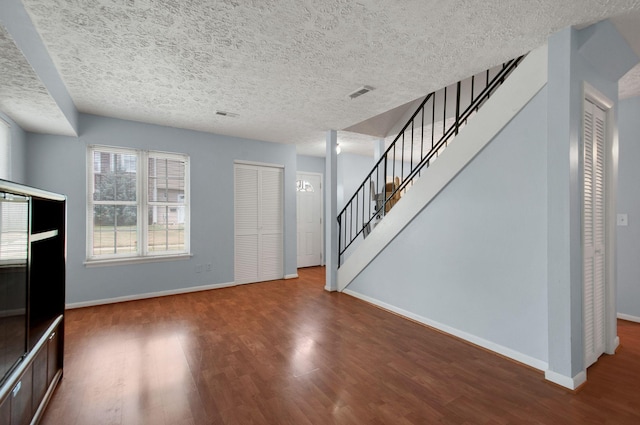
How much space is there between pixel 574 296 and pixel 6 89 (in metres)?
4.81

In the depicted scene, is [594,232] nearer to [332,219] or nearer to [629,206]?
[629,206]

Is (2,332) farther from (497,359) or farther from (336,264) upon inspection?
(336,264)

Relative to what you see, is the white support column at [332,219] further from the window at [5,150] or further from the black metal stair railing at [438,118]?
the window at [5,150]

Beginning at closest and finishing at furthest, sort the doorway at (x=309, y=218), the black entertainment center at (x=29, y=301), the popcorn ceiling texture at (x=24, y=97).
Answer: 1. the black entertainment center at (x=29, y=301)
2. the popcorn ceiling texture at (x=24, y=97)
3. the doorway at (x=309, y=218)

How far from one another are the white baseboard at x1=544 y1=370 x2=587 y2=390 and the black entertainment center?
10.5 feet

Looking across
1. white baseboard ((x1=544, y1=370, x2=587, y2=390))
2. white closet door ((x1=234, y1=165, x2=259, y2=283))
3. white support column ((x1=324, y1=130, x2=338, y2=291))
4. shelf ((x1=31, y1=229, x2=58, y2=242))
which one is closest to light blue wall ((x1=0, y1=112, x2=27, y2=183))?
shelf ((x1=31, y1=229, x2=58, y2=242))

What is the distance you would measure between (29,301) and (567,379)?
344cm

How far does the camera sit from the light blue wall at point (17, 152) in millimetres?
3300

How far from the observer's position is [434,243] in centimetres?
323

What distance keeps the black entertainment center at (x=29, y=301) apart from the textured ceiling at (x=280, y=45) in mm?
1292

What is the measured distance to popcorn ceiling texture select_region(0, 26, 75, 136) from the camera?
200cm

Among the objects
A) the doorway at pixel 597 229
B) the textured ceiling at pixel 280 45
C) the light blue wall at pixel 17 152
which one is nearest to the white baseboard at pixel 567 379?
the doorway at pixel 597 229

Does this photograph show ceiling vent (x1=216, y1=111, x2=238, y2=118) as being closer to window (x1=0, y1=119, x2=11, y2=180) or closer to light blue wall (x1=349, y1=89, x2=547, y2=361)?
window (x1=0, y1=119, x2=11, y2=180)

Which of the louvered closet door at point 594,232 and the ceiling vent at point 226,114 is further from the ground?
the ceiling vent at point 226,114
